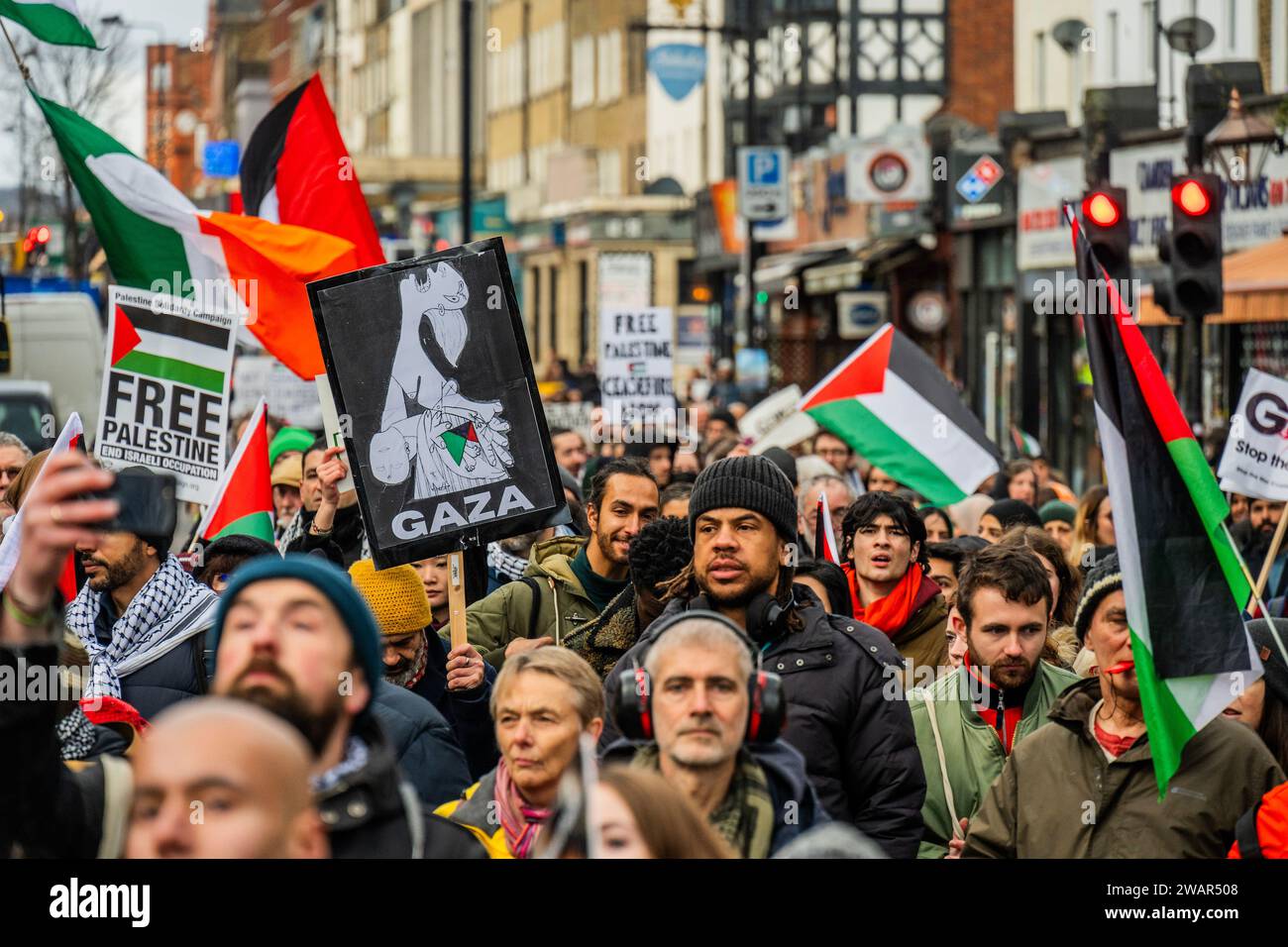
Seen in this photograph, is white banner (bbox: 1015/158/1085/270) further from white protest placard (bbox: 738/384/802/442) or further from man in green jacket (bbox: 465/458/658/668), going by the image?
man in green jacket (bbox: 465/458/658/668)

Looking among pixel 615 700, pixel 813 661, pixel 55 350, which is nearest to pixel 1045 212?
pixel 55 350

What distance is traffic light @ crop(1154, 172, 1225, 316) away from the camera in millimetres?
13367

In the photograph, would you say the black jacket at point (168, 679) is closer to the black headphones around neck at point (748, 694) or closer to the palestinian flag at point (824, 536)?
the black headphones around neck at point (748, 694)

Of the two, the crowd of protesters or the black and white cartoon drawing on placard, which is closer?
the crowd of protesters

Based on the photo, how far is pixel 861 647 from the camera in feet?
19.5

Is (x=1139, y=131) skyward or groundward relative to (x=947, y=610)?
skyward

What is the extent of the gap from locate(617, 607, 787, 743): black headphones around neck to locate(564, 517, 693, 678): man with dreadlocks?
2.03 metres

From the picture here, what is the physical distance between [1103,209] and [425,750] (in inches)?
339

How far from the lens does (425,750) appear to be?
5762 mm

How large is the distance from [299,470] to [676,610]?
6.08m

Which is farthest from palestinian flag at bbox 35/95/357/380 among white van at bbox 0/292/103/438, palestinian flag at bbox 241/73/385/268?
white van at bbox 0/292/103/438

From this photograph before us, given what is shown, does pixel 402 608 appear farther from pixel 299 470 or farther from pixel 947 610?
pixel 299 470

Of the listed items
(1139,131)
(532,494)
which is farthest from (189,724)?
(1139,131)

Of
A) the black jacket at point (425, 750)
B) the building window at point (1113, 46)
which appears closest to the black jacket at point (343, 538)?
the black jacket at point (425, 750)
